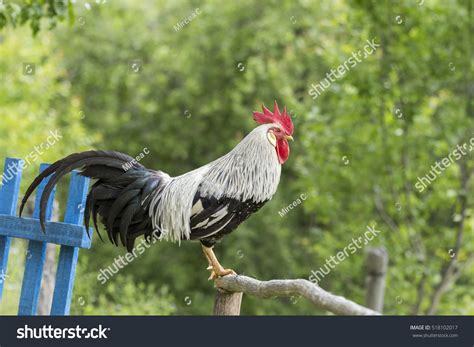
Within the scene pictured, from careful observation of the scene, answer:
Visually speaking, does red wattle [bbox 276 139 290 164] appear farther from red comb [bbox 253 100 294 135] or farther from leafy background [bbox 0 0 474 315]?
leafy background [bbox 0 0 474 315]

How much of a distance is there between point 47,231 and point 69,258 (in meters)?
0.18

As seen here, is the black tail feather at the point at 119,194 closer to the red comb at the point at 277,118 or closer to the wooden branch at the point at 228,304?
the wooden branch at the point at 228,304

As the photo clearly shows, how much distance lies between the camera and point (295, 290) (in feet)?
10.3

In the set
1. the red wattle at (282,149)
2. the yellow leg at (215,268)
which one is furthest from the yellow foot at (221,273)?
the red wattle at (282,149)

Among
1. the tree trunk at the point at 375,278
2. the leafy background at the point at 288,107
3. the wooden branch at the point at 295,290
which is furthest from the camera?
the leafy background at the point at 288,107

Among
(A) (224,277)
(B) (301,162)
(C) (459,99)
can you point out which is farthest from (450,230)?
(A) (224,277)

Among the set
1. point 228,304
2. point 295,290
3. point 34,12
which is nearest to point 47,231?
point 228,304

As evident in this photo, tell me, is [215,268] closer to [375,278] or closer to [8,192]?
[8,192]

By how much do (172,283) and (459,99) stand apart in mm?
7928

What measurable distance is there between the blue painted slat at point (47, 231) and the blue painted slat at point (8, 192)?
0.06 meters

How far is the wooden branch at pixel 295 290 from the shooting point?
2.73m

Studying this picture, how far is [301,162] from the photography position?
403 inches

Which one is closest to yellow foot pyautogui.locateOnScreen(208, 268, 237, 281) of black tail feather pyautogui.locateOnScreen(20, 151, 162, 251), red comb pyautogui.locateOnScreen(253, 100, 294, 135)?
black tail feather pyautogui.locateOnScreen(20, 151, 162, 251)
